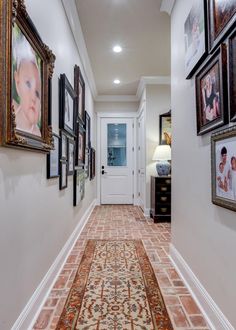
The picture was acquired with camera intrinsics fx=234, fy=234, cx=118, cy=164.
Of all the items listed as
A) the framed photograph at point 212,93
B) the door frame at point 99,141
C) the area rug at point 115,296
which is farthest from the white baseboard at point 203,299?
the door frame at point 99,141

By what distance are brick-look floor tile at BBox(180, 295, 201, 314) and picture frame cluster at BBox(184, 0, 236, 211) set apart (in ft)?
2.59

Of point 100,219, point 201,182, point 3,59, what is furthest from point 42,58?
point 100,219

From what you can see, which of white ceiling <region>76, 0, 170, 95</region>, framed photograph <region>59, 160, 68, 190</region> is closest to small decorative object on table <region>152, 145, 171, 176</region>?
white ceiling <region>76, 0, 170, 95</region>

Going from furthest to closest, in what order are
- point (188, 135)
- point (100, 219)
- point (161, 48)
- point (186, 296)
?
point (100, 219), point (161, 48), point (188, 135), point (186, 296)

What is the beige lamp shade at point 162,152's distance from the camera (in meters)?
4.26

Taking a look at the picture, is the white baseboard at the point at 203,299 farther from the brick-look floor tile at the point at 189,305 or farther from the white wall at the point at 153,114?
the white wall at the point at 153,114

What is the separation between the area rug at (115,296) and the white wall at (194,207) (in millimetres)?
380

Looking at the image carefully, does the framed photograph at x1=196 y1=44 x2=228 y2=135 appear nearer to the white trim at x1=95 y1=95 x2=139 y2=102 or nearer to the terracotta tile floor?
the terracotta tile floor

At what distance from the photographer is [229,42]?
47.3 inches

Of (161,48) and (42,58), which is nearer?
(42,58)

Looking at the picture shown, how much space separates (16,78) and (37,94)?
349mm

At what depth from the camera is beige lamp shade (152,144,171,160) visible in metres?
4.26

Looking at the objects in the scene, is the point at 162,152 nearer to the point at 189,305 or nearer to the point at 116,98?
the point at 116,98

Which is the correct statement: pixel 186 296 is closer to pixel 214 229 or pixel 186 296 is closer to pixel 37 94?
pixel 214 229
